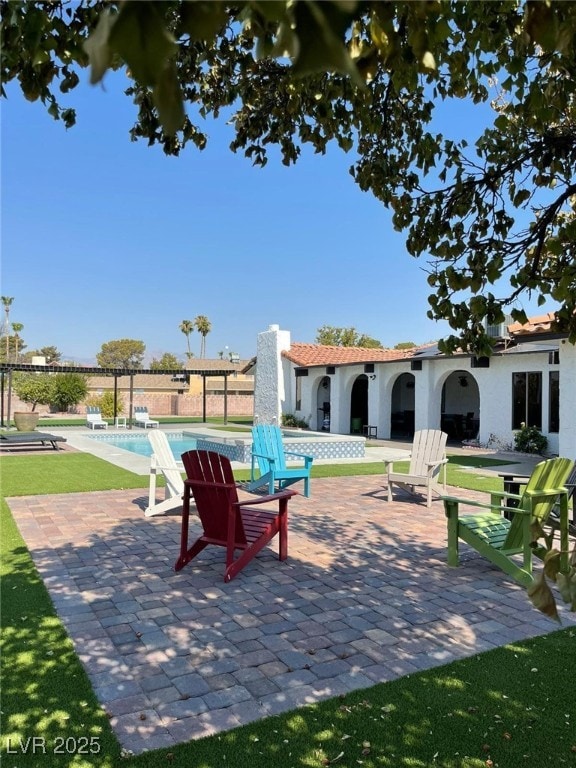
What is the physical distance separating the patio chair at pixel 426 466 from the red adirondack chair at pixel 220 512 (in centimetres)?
387

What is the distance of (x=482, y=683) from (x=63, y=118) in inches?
169

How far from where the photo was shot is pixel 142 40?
64 centimetres

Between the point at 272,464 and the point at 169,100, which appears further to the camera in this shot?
the point at 272,464

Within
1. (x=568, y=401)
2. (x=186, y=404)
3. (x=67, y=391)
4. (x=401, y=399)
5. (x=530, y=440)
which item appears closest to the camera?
(x=568, y=401)

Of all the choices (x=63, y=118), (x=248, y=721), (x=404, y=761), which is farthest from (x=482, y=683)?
(x=63, y=118)

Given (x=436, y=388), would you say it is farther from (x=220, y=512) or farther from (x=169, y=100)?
(x=169, y=100)

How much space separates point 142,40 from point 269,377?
18.1m

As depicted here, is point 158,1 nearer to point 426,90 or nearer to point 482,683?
point 482,683

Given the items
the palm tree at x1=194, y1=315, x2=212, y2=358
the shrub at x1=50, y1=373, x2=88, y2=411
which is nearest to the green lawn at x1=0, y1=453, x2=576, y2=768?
the shrub at x1=50, y1=373, x2=88, y2=411

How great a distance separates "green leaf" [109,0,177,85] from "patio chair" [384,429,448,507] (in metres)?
8.77

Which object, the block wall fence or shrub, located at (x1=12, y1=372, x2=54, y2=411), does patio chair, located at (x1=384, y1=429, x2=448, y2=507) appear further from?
the block wall fence

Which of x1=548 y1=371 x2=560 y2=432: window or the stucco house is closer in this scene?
the stucco house

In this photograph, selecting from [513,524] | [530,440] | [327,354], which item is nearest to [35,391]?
[327,354]

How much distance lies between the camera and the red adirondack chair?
208 inches
